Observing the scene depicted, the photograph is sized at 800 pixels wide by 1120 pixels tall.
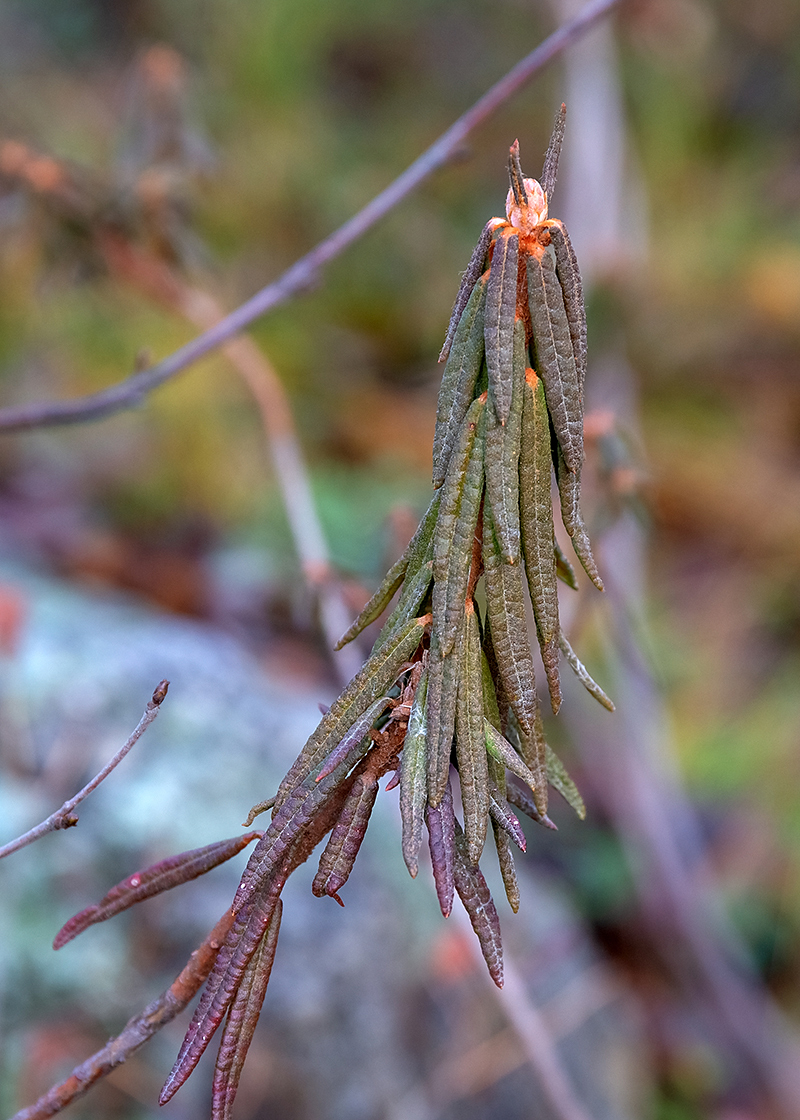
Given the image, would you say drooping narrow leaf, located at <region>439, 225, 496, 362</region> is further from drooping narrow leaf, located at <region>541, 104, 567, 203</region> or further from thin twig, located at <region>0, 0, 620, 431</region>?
thin twig, located at <region>0, 0, 620, 431</region>

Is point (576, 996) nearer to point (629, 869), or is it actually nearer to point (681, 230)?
point (629, 869)

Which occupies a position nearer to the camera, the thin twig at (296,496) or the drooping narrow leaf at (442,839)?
the drooping narrow leaf at (442,839)

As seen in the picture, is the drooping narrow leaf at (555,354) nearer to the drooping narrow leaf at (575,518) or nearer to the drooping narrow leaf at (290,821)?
the drooping narrow leaf at (575,518)

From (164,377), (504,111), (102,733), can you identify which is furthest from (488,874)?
(504,111)

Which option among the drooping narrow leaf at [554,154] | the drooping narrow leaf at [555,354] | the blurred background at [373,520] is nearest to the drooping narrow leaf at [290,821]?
the drooping narrow leaf at [555,354]

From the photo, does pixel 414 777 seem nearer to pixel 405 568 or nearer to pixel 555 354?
pixel 405 568

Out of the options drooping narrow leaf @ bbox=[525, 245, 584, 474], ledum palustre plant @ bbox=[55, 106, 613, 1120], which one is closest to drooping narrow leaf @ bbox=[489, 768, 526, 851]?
ledum palustre plant @ bbox=[55, 106, 613, 1120]

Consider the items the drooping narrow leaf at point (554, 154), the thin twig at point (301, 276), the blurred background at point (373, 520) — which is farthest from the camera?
the blurred background at point (373, 520)
